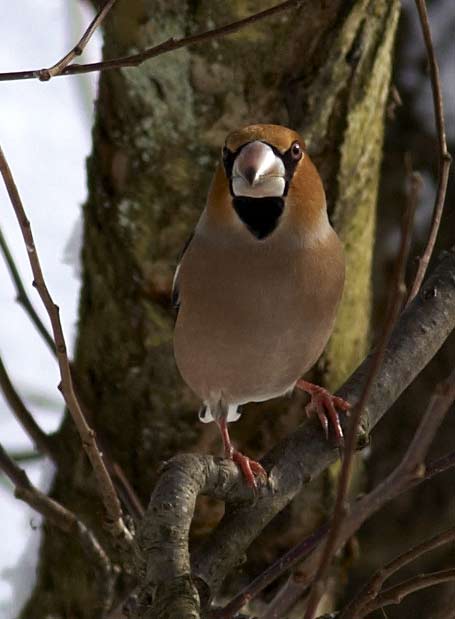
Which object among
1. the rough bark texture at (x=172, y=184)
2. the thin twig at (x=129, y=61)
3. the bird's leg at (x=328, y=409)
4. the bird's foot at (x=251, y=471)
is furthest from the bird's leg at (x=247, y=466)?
the thin twig at (x=129, y=61)

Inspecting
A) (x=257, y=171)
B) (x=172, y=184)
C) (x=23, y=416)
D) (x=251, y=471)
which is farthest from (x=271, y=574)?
(x=172, y=184)

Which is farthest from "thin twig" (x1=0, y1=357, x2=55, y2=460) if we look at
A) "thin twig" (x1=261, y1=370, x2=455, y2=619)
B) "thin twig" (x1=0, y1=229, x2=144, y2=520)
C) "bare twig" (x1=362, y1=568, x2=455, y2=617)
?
"thin twig" (x1=261, y1=370, x2=455, y2=619)

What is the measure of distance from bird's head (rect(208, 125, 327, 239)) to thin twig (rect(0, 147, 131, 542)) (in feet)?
1.83

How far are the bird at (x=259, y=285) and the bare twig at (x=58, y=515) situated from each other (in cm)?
35

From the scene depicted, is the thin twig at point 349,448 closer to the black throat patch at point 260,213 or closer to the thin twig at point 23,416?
the black throat patch at point 260,213

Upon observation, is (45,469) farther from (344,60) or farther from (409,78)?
(409,78)

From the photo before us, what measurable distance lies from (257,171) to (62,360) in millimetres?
583

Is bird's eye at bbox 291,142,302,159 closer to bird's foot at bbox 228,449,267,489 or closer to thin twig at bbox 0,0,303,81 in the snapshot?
thin twig at bbox 0,0,303,81

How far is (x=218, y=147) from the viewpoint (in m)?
2.79

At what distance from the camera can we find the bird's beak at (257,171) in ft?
6.82

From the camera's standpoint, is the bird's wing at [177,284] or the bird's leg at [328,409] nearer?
the bird's leg at [328,409]

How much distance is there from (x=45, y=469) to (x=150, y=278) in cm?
77

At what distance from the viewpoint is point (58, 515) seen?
2270 millimetres

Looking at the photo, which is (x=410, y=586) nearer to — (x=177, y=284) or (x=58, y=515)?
(x=58, y=515)
